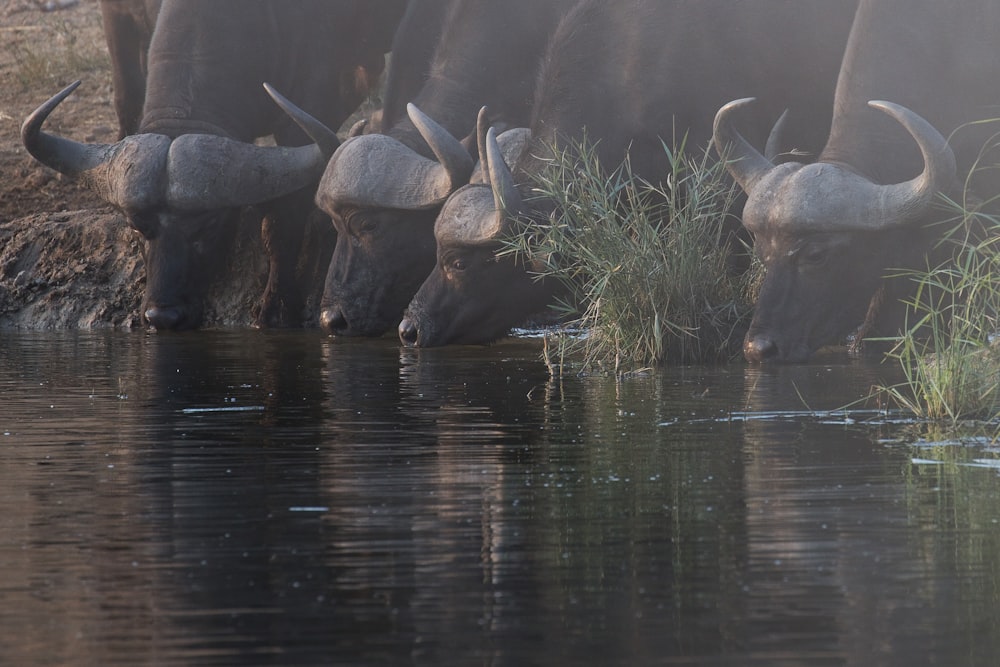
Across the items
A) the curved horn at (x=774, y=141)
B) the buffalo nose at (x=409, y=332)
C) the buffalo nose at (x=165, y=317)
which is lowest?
the buffalo nose at (x=409, y=332)

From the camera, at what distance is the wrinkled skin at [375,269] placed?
393 inches

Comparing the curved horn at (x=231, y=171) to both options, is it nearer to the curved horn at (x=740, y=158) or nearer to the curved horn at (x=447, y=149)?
the curved horn at (x=447, y=149)

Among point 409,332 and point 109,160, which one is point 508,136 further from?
point 109,160

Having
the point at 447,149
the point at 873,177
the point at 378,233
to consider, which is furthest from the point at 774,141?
the point at 378,233

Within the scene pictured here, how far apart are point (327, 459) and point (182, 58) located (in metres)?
6.64

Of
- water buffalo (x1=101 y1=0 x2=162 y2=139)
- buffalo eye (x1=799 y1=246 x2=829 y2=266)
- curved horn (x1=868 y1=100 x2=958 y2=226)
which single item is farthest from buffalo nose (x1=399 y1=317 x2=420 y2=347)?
water buffalo (x1=101 y1=0 x2=162 y2=139)

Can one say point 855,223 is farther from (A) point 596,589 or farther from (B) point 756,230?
(A) point 596,589

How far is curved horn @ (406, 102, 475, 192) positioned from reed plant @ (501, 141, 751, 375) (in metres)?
1.10

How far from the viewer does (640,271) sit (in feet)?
26.1

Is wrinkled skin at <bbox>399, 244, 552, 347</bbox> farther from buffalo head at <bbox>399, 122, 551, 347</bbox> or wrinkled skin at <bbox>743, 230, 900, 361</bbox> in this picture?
wrinkled skin at <bbox>743, 230, 900, 361</bbox>

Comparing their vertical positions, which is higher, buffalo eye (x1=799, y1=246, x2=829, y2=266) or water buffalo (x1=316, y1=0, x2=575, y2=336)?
water buffalo (x1=316, y1=0, x2=575, y2=336)

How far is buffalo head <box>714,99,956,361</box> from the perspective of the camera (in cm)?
779

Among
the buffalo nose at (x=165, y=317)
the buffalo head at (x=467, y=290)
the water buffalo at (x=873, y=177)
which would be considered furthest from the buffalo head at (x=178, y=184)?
the water buffalo at (x=873, y=177)

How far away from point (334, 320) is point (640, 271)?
8.37 ft
